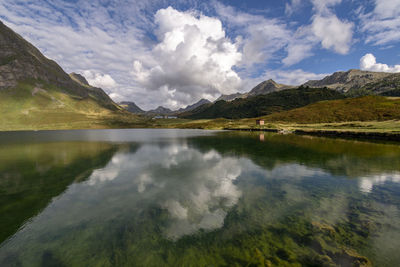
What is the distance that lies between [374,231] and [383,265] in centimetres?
452

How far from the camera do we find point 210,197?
22.0 m

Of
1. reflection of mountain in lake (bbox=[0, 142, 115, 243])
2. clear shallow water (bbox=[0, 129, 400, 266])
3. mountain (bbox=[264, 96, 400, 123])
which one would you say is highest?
mountain (bbox=[264, 96, 400, 123])

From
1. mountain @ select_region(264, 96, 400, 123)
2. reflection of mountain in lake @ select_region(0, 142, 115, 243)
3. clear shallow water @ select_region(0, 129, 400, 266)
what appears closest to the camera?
clear shallow water @ select_region(0, 129, 400, 266)

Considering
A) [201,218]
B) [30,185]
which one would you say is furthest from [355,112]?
[30,185]

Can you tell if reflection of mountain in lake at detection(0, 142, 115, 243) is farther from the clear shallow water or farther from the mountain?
the mountain

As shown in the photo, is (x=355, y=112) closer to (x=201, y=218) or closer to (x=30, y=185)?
(x=201, y=218)

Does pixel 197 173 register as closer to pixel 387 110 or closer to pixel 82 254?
pixel 82 254

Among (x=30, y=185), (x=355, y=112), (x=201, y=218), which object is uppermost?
(x=355, y=112)

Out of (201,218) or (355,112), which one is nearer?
(201,218)

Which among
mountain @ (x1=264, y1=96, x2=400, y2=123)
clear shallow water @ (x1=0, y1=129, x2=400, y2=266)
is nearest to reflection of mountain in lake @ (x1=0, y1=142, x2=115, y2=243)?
clear shallow water @ (x1=0, y1=129, x2=400, y2=266)

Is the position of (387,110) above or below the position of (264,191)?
above

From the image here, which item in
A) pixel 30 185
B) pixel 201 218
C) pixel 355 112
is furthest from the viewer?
pixel 355 112

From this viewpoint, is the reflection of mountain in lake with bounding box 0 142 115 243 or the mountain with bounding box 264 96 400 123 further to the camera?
the mountain with bounding box 264 96 400 123

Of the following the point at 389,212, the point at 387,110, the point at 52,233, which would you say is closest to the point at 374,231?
the point at 389,212
